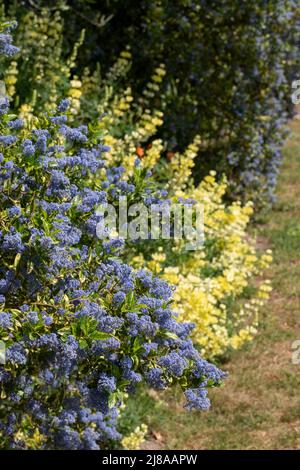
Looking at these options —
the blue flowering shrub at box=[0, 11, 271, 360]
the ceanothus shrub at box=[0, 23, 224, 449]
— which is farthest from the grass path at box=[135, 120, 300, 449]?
the ceanothus shrub at box=[0, 23, 224, 449]

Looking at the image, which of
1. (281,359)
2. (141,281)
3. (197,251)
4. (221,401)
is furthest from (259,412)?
(141,281)

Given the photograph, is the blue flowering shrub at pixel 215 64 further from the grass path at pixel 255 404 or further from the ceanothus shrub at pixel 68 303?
the ceanothus shrub at pixel 68 303

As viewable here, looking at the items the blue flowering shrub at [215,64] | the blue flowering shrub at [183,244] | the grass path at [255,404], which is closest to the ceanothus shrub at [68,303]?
the blue flowering shrub at [183,244]

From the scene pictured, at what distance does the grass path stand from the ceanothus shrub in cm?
139

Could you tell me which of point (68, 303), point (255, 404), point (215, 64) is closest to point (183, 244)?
point (255, 404)

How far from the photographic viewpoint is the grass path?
180 inches

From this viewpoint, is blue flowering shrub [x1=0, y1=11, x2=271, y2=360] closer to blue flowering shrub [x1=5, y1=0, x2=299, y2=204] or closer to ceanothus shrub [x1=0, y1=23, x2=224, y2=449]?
blue flowering shrub [x1=5, y1=0, x2=299, y2=204]

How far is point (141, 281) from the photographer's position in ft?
10.2

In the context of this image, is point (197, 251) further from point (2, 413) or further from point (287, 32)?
point (287, 32)

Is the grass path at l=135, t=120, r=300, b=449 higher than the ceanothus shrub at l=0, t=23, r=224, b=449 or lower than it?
lower

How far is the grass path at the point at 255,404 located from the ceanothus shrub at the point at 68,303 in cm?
139

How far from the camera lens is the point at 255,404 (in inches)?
193

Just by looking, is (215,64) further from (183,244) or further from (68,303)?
(68,303)

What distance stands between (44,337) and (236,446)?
80.1 inches
